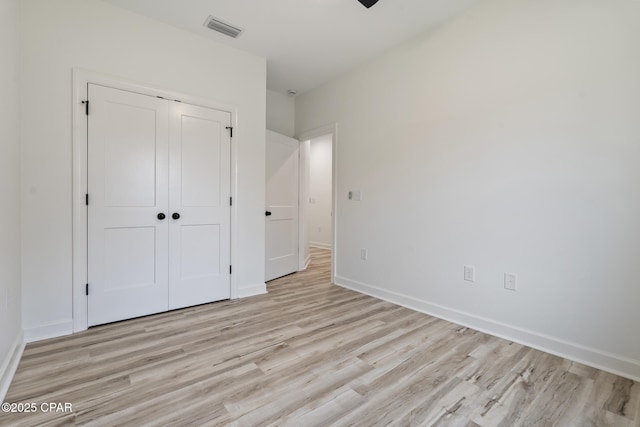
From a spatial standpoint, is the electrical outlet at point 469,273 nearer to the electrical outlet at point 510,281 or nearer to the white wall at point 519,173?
the white wall at point 519,173

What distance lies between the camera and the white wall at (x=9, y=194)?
1.67 metres

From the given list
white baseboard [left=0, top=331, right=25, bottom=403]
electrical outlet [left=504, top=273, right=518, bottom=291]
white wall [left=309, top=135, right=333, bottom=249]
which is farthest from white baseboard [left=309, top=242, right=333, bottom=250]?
white baseboard [left=0, top=331, right=25, bottom=403]

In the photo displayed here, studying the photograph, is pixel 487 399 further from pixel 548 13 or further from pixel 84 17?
pixel 84 17

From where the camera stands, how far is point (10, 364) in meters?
1.74

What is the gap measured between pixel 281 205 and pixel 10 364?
2941mm

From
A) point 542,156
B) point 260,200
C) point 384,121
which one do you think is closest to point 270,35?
point 384,121

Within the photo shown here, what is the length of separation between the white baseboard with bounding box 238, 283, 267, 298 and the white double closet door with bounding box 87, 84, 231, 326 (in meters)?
0.16

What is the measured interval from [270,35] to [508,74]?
219 centimetres

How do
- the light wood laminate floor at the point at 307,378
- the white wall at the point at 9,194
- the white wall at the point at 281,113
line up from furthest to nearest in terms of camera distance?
the white wall at the point at 281,113
the white wall at the point at 9,194
the light wood laminate floor at the point at 307,378

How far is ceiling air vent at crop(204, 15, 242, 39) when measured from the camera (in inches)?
105

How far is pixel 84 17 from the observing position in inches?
92.2

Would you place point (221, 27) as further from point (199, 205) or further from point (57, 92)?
point (199, 205)

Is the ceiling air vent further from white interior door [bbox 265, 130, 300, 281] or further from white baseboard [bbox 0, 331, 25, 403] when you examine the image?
white baseboard [bbox 0, 331, 25, 403]

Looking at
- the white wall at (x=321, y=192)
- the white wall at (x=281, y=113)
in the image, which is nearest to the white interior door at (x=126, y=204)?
the white wall at (x=281, y=113)
